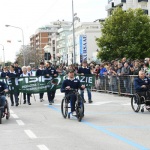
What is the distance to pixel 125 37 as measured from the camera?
5084 cm

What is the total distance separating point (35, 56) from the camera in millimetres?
108562

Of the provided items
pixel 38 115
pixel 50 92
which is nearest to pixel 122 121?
pixel 38 115

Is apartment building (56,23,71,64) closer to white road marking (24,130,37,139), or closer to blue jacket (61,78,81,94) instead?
blue jacket (61,78,81,94)

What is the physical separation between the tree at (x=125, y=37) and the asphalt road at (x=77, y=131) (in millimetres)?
36322

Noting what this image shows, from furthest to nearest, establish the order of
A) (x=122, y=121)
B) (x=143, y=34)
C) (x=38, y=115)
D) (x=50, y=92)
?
(x=143, y=34)
(x=50, y=92)
(x=38, y=115)
(x=122, y=121)

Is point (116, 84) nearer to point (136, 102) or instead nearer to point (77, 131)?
point (136, 102)

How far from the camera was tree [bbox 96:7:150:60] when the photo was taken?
50281mm

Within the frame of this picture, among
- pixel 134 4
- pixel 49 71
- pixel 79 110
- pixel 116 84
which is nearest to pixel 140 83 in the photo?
pixel 79 110

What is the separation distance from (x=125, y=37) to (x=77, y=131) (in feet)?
137

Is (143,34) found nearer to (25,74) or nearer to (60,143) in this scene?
(25,74)

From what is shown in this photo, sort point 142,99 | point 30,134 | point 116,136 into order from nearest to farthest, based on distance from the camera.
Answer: point 116,136 < point 30,134 < point 142,99

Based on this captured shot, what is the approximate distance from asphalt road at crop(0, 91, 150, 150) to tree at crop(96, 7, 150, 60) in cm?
Result: 3632

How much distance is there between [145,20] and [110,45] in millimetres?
5650

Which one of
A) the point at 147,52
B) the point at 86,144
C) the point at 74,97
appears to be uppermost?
the point at 147,52
